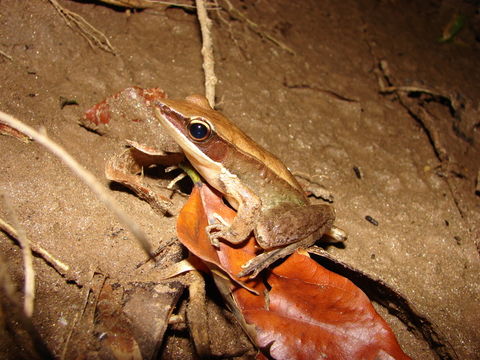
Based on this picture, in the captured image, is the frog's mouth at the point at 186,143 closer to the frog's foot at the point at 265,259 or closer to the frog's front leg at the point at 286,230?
the frog's front leg at the point at 286,230

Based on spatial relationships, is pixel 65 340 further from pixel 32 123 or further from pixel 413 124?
pixel 413 124

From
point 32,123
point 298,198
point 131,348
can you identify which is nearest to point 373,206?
point 298,198

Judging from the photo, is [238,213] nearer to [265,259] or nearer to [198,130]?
[265,259]

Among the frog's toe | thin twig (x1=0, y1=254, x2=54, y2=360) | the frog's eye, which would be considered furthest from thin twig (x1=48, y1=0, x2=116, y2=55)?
the frog's toe

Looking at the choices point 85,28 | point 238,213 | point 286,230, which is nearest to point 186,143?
point 238,213

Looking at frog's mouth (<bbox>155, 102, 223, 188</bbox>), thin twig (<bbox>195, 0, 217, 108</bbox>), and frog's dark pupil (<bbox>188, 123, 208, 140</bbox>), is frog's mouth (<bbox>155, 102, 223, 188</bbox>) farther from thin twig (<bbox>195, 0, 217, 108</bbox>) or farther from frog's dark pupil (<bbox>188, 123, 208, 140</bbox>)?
thin twig (<bbox>195, 0, 217, 108</bbox>)

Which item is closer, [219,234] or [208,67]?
[219,234]

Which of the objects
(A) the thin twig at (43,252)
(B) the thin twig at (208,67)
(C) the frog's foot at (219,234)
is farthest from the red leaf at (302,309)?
(B) the thin twig at (208,67)
